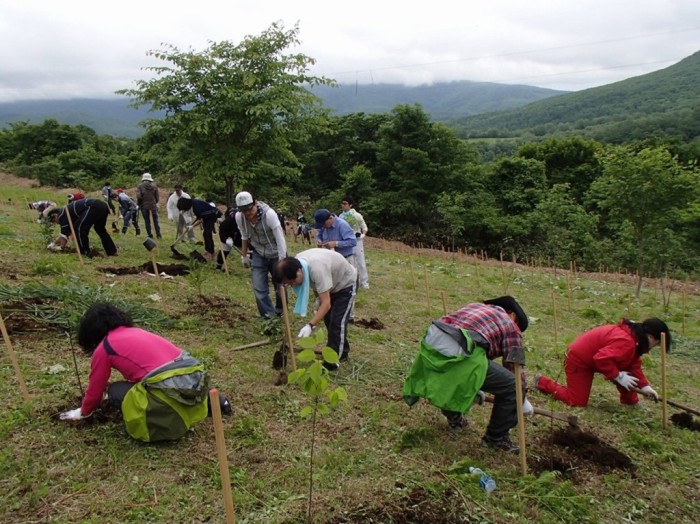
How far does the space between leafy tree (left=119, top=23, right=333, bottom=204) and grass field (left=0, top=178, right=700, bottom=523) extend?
5.37m

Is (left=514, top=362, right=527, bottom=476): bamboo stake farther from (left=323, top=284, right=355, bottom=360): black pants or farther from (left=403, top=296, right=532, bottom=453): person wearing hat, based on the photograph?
(left=323, top=284, right=355, bottom=360): black pants

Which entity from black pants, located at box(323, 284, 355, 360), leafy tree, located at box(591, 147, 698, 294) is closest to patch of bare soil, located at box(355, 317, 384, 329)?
black pants, located at box(323, 284, 355, 360)

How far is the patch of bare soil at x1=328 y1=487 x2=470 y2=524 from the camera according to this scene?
2.95 meters

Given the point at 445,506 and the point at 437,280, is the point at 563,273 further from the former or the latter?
the point at 445,506

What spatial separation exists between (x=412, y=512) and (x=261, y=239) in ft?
12.1

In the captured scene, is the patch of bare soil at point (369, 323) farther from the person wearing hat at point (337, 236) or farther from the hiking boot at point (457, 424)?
the hiking boot at point (457, 424)

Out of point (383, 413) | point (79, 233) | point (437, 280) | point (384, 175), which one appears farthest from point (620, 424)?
point (384, 175)

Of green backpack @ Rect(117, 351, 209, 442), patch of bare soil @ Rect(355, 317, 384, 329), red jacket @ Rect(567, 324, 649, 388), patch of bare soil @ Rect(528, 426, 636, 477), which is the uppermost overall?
green backpack @ Rect(117, 351, 209, 442)

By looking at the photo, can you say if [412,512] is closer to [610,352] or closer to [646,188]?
[610,352]

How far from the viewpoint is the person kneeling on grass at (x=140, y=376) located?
328cm

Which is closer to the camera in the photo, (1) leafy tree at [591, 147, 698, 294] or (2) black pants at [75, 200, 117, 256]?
(2) black pants at [75, 200, 117, 256]

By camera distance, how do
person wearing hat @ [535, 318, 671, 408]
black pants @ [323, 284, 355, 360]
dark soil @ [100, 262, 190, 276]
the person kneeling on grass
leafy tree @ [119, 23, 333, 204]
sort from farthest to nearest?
leafy tree @ [119, 23, 333, 204] → dark soil @ [100, 262, 190, 276] → black pants @ [323, 284, 355, 360] → person wearing hat @ [535, 318, 671, 408] → the person kneeling on grass

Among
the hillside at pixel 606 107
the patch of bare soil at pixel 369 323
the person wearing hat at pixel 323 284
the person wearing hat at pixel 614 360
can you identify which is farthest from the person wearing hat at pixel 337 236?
the hillside at pixel 606 107

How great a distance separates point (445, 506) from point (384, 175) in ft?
100
